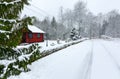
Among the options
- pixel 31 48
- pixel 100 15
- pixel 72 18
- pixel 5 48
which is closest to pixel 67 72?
pixel 31 48

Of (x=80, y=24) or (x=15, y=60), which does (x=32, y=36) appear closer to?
(x=15, y=60)

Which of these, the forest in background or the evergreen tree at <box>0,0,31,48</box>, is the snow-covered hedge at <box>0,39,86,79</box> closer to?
the evergreen tree at <box>0,0,31,48</box>

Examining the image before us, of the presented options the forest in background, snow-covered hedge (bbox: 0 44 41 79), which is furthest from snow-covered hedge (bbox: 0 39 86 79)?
the forest in background

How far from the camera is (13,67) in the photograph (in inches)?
181

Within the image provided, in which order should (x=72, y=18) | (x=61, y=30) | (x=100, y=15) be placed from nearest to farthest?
(x=61, y=30) → (x=72, y=18) → (x=100, y=15)

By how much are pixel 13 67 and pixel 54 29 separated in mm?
62630

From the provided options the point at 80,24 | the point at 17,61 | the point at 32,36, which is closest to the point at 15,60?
the point at 17,61

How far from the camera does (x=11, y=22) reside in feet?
14.6

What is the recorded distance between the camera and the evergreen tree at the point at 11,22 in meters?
4.30

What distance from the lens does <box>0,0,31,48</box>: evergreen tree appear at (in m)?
4.30

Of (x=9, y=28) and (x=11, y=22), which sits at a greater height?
(x=11, y=22)

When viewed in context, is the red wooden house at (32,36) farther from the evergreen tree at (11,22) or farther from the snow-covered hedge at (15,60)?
the evergreen tree at (11,22)

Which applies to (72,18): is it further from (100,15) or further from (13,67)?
(13,67)

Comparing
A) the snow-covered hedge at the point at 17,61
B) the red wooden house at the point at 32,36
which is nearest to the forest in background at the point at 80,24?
the red wooden house at the point at 32,36
